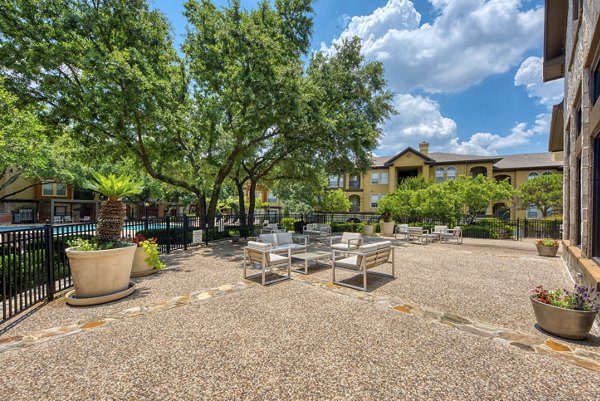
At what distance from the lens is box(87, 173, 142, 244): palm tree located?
5395 millimetres

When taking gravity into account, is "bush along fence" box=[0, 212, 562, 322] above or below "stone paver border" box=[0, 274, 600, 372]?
above

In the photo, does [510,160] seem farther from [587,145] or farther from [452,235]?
[587,145]

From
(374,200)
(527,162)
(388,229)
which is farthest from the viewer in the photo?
(374,200)

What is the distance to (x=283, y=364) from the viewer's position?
3080mm

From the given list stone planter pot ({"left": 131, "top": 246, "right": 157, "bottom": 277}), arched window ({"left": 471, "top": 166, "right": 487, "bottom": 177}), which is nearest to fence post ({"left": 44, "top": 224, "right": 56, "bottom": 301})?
stone planter pot ({"left": 131, "top": 246, "right": 157, "bottom": 277})

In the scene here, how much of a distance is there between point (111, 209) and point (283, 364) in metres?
4.81

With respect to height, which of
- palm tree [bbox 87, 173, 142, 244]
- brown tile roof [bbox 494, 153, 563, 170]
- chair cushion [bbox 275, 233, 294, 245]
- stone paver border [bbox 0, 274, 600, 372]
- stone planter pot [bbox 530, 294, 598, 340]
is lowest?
stone paver border [bbox 0, 274, 600, 372]

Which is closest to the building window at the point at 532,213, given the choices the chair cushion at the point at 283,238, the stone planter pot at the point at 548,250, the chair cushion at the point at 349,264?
the stone planter pot at the point at 548,250

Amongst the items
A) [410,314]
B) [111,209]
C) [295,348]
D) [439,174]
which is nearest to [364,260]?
[410,314]

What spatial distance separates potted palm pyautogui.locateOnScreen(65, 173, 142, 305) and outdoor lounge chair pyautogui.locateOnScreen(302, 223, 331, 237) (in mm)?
11381

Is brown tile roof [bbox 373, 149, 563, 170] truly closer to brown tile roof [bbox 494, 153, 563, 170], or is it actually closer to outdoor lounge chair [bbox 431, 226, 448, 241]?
brown tile roof [bbox 494, 153, 563, 170]

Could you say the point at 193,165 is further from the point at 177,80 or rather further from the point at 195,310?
the point at 195,310

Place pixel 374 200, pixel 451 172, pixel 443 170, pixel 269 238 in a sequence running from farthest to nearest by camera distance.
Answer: pixel 374 200, pixel 443 170, pixel 451 172, pixel 269 238

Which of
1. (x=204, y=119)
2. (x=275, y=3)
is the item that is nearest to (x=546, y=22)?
(x=275, y=3)
